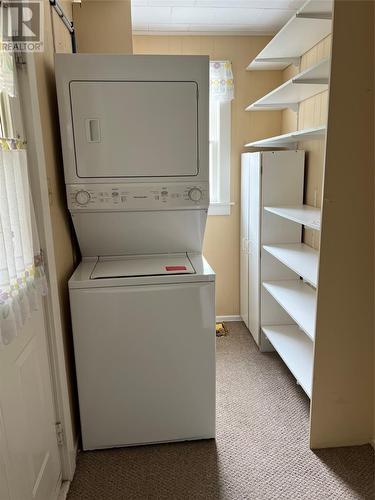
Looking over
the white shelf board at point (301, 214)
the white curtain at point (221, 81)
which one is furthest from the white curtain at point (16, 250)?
the white curtain at point (221, 81)

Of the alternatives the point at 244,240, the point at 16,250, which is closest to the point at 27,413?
the point at 16,250

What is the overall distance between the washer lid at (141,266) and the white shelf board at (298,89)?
3.83ft

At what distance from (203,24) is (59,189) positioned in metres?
1.83

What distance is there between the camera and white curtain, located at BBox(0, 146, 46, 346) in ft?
3.65

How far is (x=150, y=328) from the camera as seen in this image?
182 centimetres

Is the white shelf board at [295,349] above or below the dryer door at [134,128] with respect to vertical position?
below

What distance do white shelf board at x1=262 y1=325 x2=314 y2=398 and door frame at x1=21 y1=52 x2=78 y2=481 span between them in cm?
124

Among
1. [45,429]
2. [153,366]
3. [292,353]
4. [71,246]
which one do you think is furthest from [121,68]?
[292,353]

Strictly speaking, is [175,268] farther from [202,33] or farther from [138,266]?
[202,33]

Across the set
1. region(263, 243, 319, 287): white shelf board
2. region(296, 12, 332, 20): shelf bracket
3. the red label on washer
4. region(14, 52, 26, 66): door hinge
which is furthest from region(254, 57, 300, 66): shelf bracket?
region(14, 52, 26, 66): door hinge

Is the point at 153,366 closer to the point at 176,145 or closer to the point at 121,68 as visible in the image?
the point at 176,145

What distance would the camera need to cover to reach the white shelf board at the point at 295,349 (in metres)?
2.19

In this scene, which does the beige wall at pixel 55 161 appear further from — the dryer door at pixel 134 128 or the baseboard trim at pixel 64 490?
the baseboard trim at pixel 64 490

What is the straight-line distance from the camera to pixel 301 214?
2.31 m
